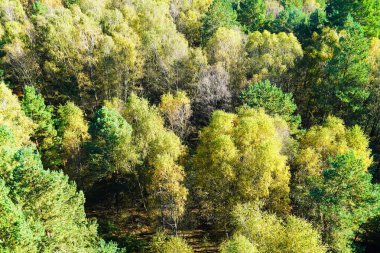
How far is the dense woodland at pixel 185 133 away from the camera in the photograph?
31.8 meters

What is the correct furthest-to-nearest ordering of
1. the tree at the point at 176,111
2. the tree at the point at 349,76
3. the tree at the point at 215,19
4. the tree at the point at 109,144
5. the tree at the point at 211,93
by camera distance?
the tree at the point at 215,19, the tree at the point at 211,93, the tree at the point at 349,76, the tree at the point at 176,111, the tree at the point at 109,144

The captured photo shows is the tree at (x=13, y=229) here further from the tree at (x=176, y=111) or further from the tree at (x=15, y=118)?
the tree at (x=176, y=111)

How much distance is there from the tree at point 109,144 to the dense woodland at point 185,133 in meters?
0.18

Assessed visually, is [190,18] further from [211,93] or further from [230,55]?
[211,93]

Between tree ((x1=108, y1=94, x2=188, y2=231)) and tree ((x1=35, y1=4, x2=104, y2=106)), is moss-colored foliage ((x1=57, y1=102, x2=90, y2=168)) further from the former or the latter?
tree ((x1=35, y1=4, x2=104, y2=106))

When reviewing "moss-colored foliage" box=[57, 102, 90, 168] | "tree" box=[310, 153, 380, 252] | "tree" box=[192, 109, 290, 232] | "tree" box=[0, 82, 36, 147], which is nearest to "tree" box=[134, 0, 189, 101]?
"moss-colored foliage" box=[57, 102, 90, 168]

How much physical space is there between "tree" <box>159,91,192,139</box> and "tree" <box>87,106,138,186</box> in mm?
9441

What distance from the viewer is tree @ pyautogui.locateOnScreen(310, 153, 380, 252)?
1353 inches

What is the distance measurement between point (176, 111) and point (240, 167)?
52.3ft

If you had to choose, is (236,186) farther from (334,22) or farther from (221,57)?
(334,22)

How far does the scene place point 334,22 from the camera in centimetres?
6297

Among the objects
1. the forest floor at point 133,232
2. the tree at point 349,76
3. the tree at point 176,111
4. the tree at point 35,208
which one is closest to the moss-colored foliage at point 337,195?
the forest floor at point 133,232

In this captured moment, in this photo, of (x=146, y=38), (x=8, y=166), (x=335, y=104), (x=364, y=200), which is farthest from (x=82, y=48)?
(x=364, y=200)

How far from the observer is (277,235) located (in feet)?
102
